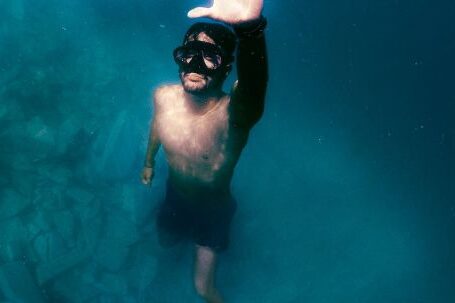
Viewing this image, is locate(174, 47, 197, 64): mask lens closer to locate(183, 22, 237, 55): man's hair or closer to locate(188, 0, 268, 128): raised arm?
locate(183, 22, 237, 55): man's hair

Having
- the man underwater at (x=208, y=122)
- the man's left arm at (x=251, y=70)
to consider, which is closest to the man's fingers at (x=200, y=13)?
the man underwater at (x=208, y=122)

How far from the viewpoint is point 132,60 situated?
848 centimetres

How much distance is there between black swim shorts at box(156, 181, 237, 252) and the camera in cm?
313

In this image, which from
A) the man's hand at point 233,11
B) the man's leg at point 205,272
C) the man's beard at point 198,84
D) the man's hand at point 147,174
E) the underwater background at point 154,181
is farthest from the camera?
the underwater background at point 154,181

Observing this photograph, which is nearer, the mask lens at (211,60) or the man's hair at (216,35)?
the mask lens at (211,60)

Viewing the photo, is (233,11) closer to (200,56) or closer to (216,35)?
(200,56)

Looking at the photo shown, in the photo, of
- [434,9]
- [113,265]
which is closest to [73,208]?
[113,265]

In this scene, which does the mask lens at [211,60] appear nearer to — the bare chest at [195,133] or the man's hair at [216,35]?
the man's hair at [216,35]

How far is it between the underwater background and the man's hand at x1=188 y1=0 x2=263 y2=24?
479 cm

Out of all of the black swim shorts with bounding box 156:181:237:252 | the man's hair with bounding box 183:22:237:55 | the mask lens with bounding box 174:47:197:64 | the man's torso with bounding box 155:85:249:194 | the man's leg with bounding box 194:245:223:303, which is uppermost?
the man's hair with bounding box 183:22:237:55

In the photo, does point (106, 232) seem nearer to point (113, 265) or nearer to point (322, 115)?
point (113, 265)

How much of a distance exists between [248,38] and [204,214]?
2142 millimetres

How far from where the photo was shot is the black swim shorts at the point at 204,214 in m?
3.13

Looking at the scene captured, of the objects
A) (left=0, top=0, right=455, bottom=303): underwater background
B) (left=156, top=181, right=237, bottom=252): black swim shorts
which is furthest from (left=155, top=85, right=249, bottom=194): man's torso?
(left=0, top=0, right=455, bottom=303): underwater background
